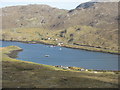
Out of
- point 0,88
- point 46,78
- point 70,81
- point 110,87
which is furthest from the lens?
point 46,78

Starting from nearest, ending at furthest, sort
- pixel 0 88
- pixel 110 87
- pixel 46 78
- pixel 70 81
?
pixel 0 88 → pixel 110 87 → pixel 70 81 → pixel 46 78

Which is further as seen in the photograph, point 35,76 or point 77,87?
point 35,76

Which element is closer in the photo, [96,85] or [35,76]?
[96,85]

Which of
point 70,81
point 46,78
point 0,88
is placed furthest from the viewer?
point 46,78

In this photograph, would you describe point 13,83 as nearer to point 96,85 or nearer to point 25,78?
point 25,78

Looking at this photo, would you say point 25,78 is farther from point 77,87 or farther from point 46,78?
point 77,87

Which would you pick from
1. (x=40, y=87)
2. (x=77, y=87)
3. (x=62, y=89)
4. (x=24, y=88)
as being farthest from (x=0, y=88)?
(x=77, y=87)

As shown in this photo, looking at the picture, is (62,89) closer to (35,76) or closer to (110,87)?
(110,87)

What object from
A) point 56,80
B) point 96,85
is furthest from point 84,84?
point 56,80
